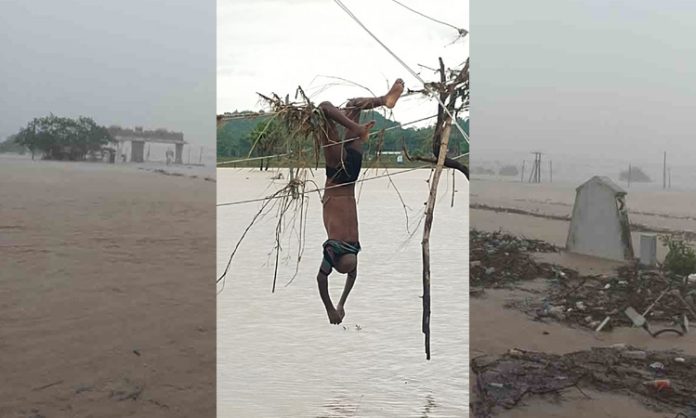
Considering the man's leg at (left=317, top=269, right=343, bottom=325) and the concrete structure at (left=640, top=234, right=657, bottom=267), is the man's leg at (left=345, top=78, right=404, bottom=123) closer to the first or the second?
the man's leg at (left=317, top=269, right=343, bottom=325)

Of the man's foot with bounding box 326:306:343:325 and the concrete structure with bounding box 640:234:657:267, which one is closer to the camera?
the concrete structure with bounding box 640:234:657:267

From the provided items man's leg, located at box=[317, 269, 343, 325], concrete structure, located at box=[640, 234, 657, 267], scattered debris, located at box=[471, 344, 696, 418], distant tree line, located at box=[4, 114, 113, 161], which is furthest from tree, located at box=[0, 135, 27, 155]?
concrete structure, located at box=[640, 234, 657, 267]

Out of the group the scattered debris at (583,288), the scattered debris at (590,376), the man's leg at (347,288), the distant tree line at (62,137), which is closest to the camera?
the scattered debris at (590,376)

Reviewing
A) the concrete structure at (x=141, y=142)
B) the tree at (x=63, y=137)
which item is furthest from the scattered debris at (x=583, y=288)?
the tree at (x=63, y=137)

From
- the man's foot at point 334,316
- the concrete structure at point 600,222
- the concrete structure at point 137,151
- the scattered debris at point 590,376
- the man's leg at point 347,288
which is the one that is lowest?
the scattered debris at point 590,376

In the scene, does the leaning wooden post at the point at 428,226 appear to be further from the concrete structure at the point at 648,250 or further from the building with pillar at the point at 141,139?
the building with pillar at the point at 141,139

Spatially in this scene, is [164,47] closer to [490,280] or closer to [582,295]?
[490,280]

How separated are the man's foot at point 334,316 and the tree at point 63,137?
151 centimetres

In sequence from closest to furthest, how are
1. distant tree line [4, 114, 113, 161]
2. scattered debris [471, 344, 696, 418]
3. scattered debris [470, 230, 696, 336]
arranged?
scattered debris [471, 344, 696, 418]
scattered debris [470, 230, 696, 336]
distant tree line [4, 114, 113, 161]

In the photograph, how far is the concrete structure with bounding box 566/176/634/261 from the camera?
3490 mm

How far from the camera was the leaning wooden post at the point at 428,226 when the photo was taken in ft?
11.5

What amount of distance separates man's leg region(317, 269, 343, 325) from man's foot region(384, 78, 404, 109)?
0.98 metres

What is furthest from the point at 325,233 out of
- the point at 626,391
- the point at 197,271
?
the point at 626,391

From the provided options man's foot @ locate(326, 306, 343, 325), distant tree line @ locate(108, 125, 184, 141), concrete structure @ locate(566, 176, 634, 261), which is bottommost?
man's foot @ locate(326, 306, 343, 325)
